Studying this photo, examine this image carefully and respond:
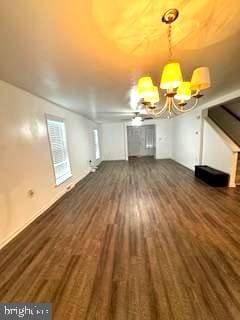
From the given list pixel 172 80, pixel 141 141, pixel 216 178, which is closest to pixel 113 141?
pixel 141 141

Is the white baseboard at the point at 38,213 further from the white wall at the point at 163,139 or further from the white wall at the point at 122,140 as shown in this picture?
the white wall at the point at 163,139

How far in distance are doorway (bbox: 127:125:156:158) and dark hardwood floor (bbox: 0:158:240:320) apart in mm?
7721

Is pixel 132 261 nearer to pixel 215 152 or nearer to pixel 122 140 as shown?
pixel 215 152

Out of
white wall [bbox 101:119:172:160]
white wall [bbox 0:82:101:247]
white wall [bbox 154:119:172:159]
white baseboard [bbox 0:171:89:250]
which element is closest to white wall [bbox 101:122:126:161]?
white wall [bbox 101:119:172:160]

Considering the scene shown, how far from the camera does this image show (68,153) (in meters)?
5.01

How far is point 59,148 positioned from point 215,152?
180 inches

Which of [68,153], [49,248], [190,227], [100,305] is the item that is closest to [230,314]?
[100,305]

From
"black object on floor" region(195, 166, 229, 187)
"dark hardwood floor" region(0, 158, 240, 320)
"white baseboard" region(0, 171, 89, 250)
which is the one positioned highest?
"black object on floor" region(195, 166, 229, 187)

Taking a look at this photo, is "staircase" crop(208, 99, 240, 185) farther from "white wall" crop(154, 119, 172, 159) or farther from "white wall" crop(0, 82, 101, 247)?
"white wall" crop(0, 82, 101, 247)

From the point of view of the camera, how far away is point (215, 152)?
5.05m

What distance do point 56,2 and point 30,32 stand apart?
1.43 ft

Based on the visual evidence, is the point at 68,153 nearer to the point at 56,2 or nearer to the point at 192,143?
the point at 56,2

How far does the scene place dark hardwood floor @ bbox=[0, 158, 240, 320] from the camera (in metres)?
1.49

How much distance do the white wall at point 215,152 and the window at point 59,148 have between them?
443cm
